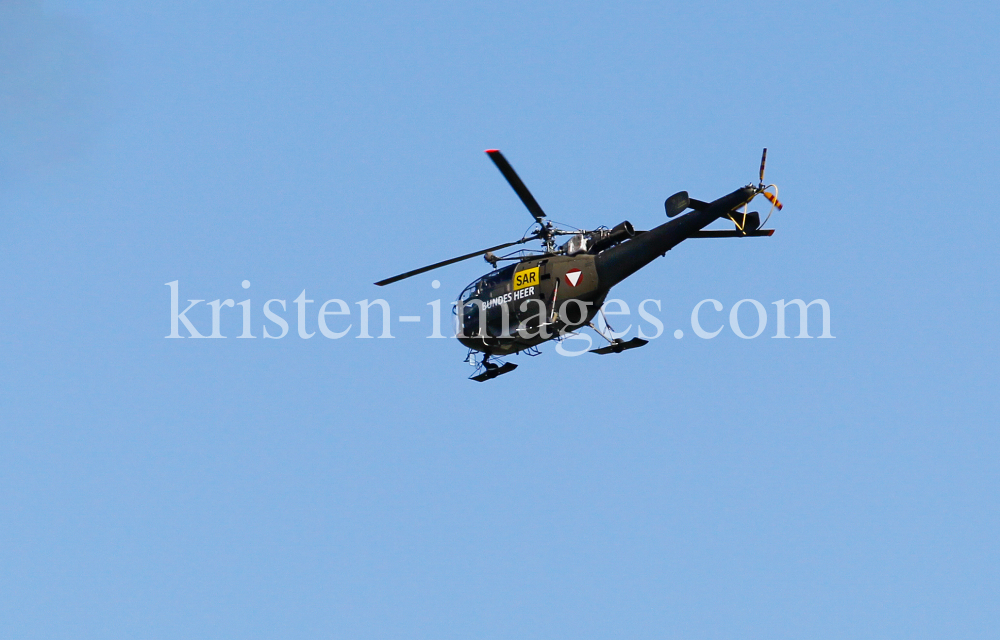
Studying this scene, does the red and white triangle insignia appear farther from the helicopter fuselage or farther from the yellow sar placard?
the yellow sar placard

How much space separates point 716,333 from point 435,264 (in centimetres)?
1000

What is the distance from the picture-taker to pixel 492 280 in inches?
1705

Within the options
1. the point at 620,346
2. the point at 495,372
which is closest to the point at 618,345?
the point at 620,346

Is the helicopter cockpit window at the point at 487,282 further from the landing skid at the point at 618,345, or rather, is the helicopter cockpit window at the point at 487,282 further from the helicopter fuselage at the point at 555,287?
the landing skid at the point at 618,345

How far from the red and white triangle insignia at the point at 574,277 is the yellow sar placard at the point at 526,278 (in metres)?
1.29

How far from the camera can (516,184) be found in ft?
129

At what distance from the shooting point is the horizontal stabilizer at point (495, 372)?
42.9 metres

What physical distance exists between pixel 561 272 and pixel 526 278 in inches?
55.3

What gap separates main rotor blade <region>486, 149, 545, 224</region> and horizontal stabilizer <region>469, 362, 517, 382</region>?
4.51 m

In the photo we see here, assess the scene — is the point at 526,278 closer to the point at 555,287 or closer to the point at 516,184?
the point at 555,287

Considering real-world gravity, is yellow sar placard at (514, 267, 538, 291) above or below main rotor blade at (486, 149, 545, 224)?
below

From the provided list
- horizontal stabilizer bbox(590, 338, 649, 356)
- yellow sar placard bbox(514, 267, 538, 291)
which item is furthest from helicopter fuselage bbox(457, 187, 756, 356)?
horizontal stabilizer bbox(590, 338, 649, 356)

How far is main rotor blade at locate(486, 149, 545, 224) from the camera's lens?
38.1 meters

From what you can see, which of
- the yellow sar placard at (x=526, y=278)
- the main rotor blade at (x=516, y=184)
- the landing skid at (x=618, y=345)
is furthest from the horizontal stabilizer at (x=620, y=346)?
the main rotor blade at (x=516, y=184)
